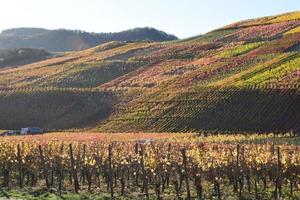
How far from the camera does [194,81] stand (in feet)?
288

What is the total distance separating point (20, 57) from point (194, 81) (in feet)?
287

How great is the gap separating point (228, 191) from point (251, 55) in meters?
70.9

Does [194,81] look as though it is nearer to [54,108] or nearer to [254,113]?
[54,108]

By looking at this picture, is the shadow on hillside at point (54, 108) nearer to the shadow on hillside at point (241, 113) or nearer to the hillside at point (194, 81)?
the hillside at point (194, 81)

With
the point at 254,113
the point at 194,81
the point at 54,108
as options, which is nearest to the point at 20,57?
the point at 54,108

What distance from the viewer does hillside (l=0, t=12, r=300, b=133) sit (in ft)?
221

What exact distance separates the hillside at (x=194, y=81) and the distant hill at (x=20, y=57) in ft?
81.2

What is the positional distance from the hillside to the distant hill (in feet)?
81.2

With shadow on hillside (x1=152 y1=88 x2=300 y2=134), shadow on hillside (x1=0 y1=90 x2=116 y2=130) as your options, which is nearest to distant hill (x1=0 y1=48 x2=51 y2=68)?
shadow on hillside (x1=0 y1=90 x2=116 y2=130)

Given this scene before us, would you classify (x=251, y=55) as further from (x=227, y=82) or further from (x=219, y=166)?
(x=219, y=166)

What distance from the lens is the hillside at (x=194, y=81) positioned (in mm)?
67250

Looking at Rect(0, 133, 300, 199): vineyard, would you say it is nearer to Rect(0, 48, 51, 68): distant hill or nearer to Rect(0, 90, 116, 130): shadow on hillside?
Rect(0, 90, 116, 130): shadow on hillside

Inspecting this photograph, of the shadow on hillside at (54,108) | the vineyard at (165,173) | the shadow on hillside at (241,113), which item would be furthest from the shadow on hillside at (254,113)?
the vineyard at (165,173)

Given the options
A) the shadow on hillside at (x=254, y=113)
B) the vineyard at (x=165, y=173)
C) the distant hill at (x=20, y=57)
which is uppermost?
the distant hill at (x=20, y=57)
